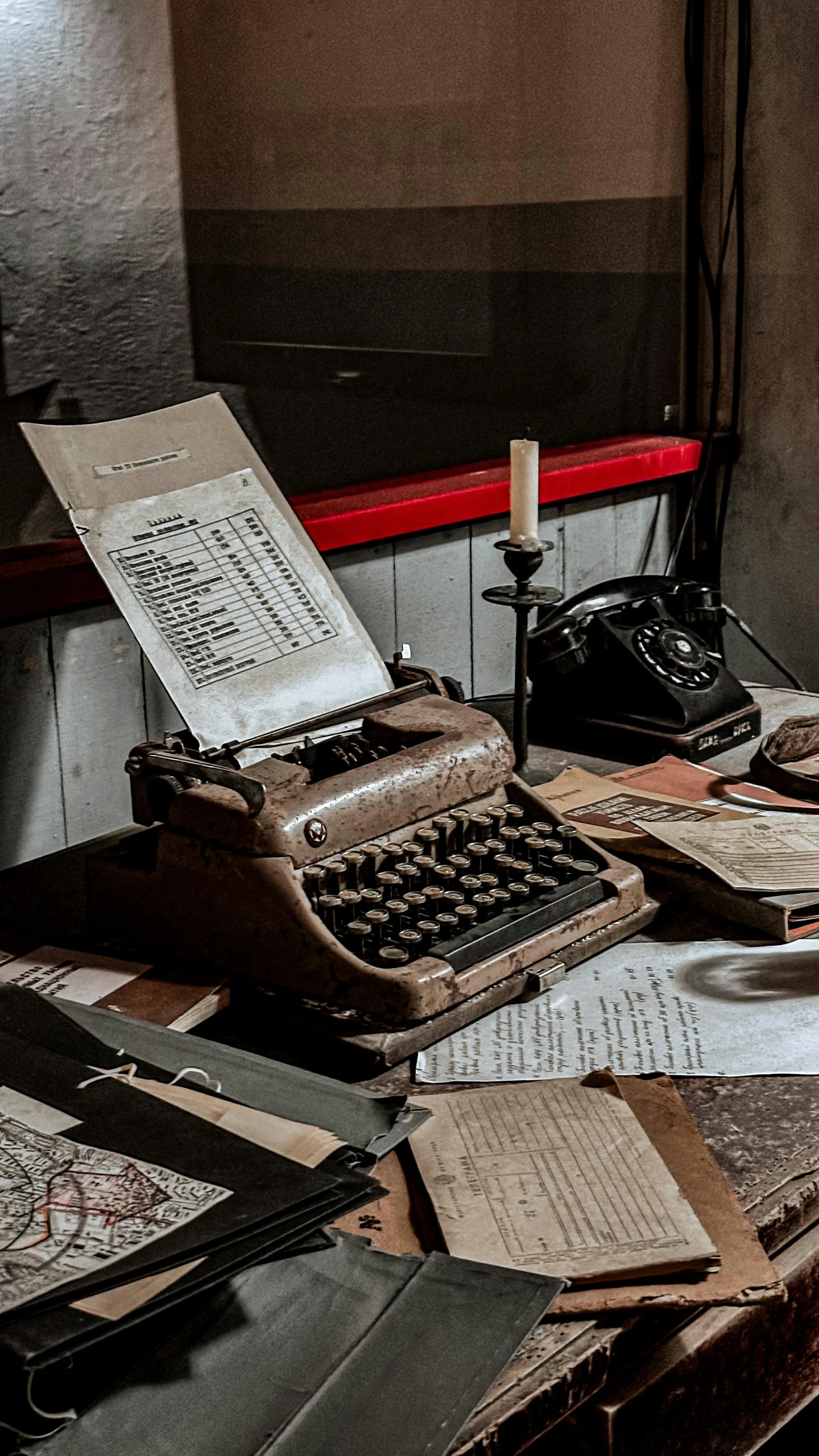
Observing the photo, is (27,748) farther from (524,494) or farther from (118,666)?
(524,494)

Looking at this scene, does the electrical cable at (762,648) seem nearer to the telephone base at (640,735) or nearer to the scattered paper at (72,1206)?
the telephone base at (640,735)

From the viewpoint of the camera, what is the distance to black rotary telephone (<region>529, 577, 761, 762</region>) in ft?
6.79

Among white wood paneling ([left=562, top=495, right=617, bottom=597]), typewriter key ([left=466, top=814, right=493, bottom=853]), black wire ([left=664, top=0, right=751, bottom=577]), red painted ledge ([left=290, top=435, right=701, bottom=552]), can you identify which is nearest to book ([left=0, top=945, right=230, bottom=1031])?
typewriter key ([left=466, top=814, right=493, bottom=853])

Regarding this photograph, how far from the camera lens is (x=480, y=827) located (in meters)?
1.53

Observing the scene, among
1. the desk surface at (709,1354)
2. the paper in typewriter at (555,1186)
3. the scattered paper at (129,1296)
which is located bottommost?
the desk surface at (709,1354)

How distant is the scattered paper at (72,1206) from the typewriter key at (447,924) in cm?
50

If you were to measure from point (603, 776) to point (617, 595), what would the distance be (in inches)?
13.0

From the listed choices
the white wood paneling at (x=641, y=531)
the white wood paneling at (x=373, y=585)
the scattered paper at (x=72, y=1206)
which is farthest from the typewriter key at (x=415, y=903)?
the white wood paneling at (x=641, y=531)

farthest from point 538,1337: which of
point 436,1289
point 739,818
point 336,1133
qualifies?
point 739,818

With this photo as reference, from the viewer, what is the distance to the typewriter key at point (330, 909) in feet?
4.43

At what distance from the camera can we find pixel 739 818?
1748 mm

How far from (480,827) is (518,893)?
112mm

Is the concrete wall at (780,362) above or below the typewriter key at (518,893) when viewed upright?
above

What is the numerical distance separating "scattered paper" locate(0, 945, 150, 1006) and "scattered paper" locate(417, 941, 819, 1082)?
0.32m
